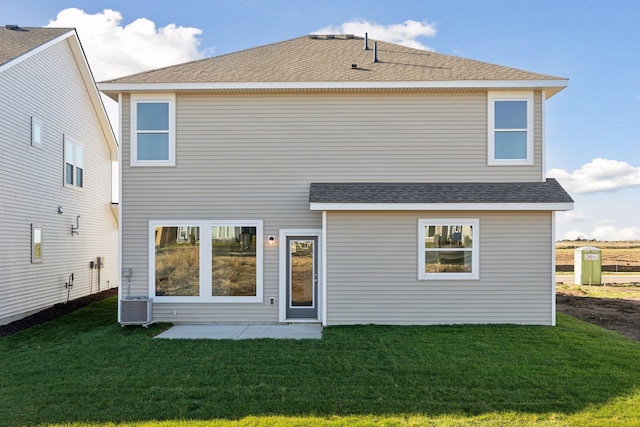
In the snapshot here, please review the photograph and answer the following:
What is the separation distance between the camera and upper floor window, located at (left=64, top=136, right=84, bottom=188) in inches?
499

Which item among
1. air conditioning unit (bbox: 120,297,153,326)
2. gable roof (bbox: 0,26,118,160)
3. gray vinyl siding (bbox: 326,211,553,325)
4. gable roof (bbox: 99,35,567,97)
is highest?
gable roof (bbox: 0,26,118,160)

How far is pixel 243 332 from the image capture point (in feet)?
28.0

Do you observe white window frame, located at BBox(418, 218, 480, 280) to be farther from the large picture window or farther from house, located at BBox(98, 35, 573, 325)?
the large picture window

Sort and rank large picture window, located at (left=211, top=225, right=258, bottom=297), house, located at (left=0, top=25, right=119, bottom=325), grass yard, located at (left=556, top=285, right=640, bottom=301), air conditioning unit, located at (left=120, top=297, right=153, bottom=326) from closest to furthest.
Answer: air conditioning unit, located at (left=120, top=297, right=153, bottom=326) < large picture window, located at (left=211, top=225, right=258, bottom=297) < house, located at (left=0, top=25, right=119, bottom=325) < grass yard, located at (left=556, top=285, right=640, bottom=301)

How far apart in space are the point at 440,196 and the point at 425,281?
5.92 feet

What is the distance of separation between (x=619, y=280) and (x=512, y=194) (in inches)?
525

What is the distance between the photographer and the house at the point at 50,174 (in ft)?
32.7

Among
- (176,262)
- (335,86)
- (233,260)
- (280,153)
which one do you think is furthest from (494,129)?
(176,262)

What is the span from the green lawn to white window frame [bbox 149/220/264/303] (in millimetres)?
1278

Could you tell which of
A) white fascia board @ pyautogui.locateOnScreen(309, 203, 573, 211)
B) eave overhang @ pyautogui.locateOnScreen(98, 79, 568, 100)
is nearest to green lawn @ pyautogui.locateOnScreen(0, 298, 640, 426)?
white fascia board @ pyautogui.locateOnScreen(309, 203, 573, 211)

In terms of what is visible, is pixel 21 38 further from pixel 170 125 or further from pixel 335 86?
pixel 335 86

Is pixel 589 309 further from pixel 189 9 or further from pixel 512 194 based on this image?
pixel 189 9

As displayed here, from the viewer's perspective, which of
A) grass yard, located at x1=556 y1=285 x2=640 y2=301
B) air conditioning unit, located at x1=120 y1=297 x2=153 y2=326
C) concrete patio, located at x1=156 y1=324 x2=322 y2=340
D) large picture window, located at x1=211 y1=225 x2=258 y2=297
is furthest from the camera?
grass yard, located at x1=556 y1=285 x2=640 y2=301

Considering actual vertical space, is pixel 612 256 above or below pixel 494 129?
below
